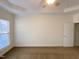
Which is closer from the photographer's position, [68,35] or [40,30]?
[68,35]

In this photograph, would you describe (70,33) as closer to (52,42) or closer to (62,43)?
(62,43)

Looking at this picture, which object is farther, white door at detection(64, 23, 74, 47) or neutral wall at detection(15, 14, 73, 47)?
neutral wall at detection(15, 14, 73, 47)

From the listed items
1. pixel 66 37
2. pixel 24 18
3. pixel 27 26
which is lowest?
pixel 66 37

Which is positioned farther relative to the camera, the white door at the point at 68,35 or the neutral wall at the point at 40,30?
the neutral wall at the point at 40,30

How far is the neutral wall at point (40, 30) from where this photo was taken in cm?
933

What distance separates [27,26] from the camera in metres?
9.41

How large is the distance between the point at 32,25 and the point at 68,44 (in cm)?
320

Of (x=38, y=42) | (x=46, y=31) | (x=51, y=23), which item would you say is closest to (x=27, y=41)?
(x=38, y=42)

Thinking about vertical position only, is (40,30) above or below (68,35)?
above

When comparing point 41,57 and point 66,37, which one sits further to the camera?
point 66,37

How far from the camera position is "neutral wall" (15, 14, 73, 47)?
30.6ft

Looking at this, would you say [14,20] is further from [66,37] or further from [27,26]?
[66,37]

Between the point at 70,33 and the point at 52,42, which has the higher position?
the point at 70,33

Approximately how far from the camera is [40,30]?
369 inches
